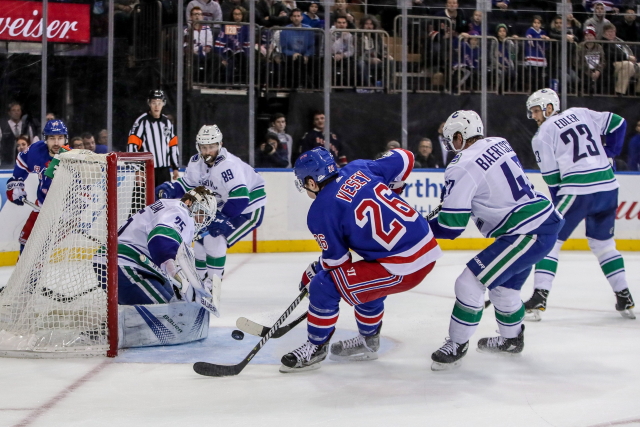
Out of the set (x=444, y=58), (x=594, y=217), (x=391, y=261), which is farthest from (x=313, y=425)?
(x=444, y=58)

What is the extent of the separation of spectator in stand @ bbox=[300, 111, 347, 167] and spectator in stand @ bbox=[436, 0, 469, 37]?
167 centimetres

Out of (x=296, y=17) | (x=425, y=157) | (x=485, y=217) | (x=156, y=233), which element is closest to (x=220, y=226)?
(x=156, y=233)

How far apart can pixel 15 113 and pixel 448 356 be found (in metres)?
5.21

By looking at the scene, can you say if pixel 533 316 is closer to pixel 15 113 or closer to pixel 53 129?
pixel 53 129

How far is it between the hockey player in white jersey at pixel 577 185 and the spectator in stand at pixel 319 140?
11.7 ft

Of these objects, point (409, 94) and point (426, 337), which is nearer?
point (426, 337)

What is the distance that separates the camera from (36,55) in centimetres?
734

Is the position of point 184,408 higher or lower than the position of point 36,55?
lower

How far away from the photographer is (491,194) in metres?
3.25

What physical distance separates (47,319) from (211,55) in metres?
4.85

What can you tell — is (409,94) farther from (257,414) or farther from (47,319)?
(257,414)

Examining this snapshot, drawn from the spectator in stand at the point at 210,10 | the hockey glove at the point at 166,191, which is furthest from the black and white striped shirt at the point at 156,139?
the hockey glove at the point at 166,191

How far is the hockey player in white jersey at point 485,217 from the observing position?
320 cm

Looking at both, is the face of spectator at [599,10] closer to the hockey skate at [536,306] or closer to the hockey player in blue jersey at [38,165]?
the hockey skate at [536,306]
